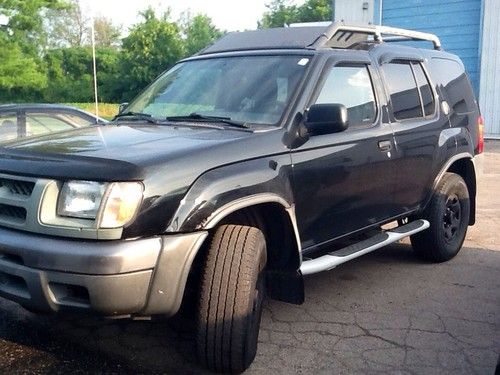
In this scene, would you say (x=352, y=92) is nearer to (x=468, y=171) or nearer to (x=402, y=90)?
(x=402, y=90)

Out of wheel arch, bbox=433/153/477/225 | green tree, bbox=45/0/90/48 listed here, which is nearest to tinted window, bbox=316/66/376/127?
wheel arch, bbox=433/153/477/225

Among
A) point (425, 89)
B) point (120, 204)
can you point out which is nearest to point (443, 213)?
point (425, 89)

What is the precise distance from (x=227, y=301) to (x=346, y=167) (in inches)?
55.7

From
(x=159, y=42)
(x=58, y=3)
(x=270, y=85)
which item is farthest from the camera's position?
(x=159, y=42)

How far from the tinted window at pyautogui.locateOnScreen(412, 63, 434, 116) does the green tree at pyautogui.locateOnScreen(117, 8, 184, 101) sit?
128 feet

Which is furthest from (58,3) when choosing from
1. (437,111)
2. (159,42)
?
(437,111)

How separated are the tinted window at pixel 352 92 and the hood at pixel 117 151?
0.94 m

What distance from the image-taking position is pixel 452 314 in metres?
4.35

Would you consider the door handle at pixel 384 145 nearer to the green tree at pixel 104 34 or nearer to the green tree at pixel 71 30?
the green tree at pixel 71 30

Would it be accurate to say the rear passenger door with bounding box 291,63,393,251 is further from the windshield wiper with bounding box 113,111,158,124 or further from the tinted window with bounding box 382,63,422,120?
the windshield wiper with bounding box 113,111,158,124

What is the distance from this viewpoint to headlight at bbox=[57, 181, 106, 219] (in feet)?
9.62

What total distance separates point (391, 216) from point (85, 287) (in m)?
2.72

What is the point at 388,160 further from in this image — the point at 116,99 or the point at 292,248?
the point at 116,99

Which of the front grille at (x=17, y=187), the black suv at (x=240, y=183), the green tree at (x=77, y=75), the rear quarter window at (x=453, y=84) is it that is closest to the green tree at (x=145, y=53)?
the green tree at (x=77, y=75)
